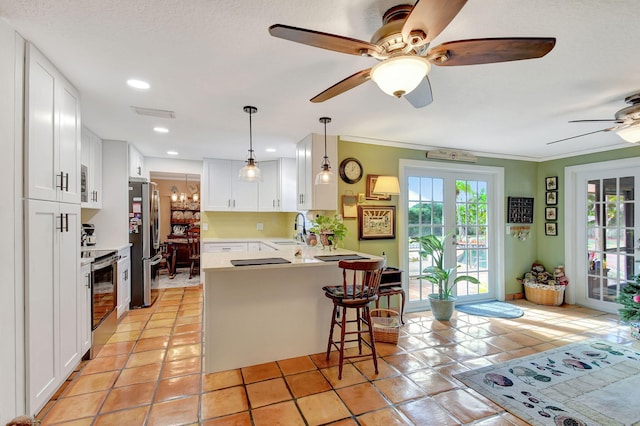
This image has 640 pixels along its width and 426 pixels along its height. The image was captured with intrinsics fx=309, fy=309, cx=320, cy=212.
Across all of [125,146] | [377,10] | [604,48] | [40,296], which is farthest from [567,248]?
[125,146]

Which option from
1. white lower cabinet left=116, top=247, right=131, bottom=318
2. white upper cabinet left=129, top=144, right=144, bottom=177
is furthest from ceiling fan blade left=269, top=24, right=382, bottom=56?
white upper cabinet left=129, top=144, right=144, bottom=177

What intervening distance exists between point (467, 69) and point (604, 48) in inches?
28.8

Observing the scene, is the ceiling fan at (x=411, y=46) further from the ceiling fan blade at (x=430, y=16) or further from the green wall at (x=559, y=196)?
the green wall at (x=559, y=196)

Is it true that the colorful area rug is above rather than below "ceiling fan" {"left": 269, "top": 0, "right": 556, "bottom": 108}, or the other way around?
below

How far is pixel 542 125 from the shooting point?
3.33m

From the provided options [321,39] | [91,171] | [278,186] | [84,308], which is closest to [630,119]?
[321,39]

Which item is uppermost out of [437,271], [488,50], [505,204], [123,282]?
[488,50]

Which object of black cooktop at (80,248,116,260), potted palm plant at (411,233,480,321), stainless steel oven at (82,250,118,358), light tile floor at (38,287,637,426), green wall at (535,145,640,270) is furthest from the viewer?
green wall at (535,145,640,270)

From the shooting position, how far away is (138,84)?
2.34 metres

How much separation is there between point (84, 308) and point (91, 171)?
72.4 inches

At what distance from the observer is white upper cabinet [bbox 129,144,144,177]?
14.0 ft

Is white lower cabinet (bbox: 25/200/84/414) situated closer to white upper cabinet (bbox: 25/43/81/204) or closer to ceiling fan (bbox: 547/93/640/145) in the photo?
white upper cabinet (bbox: 25/43/81/204)

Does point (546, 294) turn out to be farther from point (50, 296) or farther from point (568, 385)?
point (50, 296)

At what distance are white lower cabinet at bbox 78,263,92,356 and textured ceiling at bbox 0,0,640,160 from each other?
1.49 m
